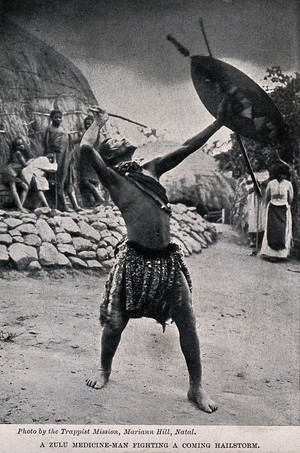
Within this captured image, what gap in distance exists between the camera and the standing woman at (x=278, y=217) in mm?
3588

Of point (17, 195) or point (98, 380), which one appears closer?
point (98, 380)

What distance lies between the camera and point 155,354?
3221 mm

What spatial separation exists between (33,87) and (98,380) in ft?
5.85

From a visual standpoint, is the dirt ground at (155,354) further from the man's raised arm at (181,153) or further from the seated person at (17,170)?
the man's raised arm at (181,153)

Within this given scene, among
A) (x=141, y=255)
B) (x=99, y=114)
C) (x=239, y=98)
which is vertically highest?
(x=239, y=98)

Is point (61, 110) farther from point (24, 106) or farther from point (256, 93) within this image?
point (256, 93)

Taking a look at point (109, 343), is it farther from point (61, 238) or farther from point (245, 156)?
point (245, 156)

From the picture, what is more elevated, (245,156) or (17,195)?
(245,156)

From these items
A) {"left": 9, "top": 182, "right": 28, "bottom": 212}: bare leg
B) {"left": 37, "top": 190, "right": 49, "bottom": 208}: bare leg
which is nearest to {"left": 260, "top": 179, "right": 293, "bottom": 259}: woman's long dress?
{"left": 37, "top": 190, "right": 49, "bottom": 208}: bare leg

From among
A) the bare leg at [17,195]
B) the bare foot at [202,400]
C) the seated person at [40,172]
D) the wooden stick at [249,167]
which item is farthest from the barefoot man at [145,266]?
the bare leg at [17,195]

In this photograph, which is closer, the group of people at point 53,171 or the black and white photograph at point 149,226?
the black and white photograph at point 149,226

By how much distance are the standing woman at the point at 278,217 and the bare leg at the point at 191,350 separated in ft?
2.32

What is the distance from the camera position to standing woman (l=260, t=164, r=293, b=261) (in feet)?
11.8

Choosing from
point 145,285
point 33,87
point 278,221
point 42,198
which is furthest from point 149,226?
point 33,87
